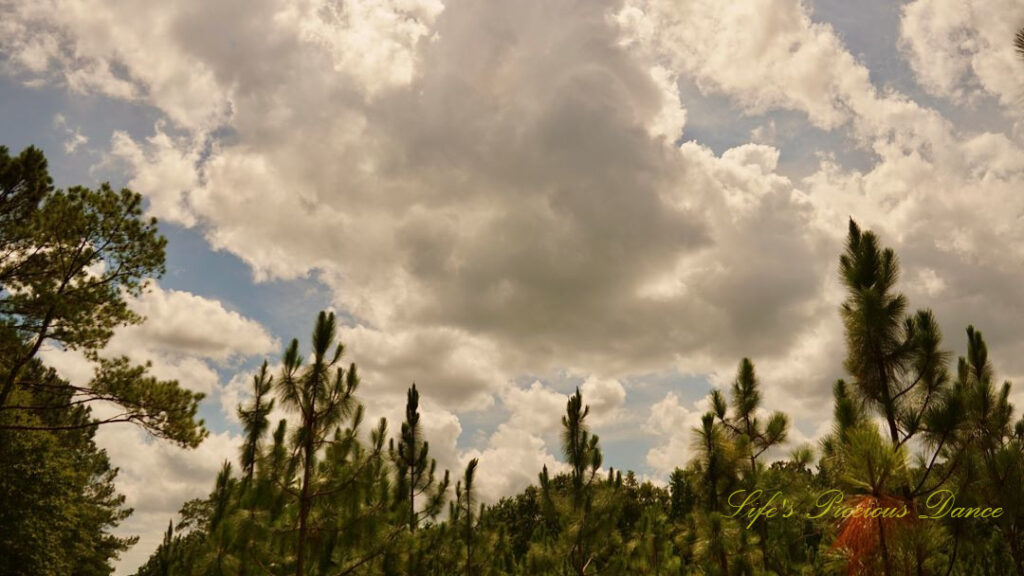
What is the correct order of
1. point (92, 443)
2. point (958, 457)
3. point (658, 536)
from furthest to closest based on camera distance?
point (92, 443) → point (658, 536) → point (958, 457)

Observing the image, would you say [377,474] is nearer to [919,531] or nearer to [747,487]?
[747,487]

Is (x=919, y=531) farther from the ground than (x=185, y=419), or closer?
closer

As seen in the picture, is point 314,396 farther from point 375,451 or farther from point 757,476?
point 757,476

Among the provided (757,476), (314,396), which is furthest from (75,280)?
(757,476)

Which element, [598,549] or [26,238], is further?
[598,549]

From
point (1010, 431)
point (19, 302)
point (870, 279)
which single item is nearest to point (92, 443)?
point (19, 302)

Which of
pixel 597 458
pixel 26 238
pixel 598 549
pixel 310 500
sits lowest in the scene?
pixel 598 549

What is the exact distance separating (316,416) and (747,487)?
11.4 metres

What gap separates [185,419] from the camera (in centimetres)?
1321


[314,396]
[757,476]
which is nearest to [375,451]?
[314,396]

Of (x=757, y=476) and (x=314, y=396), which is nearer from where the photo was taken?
(x=314, y=396)

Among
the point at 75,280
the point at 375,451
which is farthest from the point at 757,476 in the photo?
the point at 75,280

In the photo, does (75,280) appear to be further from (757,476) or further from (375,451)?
(757,476)

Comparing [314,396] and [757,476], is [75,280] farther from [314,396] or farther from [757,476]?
[757,476]
